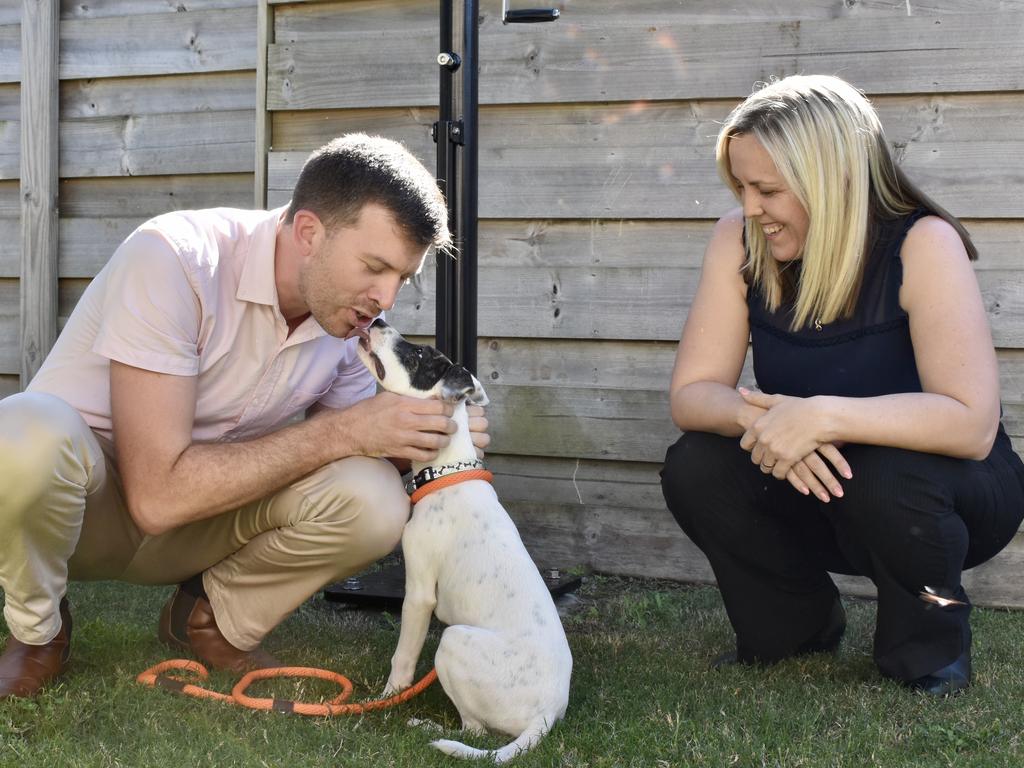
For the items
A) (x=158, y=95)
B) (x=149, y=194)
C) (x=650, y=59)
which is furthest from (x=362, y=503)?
(x=158, y=95)

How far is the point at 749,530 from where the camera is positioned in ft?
10.0

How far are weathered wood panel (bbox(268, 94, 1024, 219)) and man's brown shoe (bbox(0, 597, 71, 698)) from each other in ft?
7.73

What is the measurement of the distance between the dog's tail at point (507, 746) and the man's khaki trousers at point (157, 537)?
0.68m

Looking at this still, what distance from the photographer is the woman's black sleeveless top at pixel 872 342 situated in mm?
3008

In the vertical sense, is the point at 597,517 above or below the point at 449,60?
below

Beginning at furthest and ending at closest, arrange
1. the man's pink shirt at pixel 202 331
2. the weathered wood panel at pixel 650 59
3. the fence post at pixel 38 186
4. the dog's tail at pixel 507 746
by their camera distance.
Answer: the fence post at pixel 38 186, the weathered wood panel at pixel 650 59, the man's pink shirt at pixel 202 331, the dog's tail at pixel 507 746

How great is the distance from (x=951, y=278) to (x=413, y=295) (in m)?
2.29

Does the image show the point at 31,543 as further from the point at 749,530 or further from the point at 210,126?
the point at 210,126

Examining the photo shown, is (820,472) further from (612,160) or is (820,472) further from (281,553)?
(612,160)

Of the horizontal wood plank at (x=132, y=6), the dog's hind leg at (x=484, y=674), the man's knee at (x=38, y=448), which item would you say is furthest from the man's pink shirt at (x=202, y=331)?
the horizontal wood plank at (x=132, y=6)

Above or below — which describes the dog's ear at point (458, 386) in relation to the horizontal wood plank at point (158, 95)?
below

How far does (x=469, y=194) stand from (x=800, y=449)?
1.42m

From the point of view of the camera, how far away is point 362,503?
2.91 meters

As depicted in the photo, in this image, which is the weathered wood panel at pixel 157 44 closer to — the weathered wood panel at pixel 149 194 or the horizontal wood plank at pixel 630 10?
the horizontal wood plank at pixel 630 10
